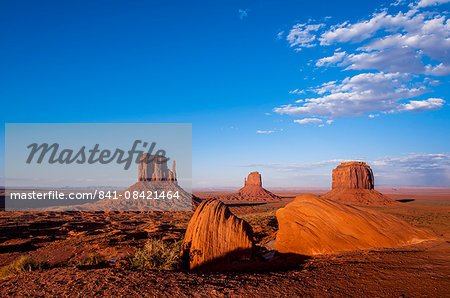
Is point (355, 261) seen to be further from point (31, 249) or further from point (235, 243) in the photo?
point (31, 249)

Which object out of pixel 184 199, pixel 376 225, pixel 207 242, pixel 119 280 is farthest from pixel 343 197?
pixel 119 280

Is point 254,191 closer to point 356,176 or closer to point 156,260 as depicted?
point 356,176

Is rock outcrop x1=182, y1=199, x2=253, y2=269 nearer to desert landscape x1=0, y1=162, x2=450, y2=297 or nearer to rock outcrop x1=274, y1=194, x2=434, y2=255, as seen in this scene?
desert landscape x1=0, y1=162, x2=450, y2=297

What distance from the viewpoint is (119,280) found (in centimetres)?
598

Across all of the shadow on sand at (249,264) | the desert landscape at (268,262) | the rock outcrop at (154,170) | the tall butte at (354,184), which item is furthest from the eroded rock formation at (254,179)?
the shadow on sand at (249,264)

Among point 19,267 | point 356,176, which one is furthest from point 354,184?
point 19,267

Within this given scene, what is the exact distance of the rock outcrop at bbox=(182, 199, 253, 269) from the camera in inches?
360

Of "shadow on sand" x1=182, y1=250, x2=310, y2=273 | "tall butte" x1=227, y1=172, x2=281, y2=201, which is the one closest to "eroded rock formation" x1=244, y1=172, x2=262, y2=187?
"tall butte" x1=227, y1=172, x2=281, y2=201

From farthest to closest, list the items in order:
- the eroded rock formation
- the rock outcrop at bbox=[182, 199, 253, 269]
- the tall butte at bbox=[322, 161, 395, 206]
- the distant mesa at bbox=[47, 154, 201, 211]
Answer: the eroded rock formation < the tall butte at bbox=[322, 161, 395, 206] < the distant mesa at bbox=[47, 154, 201, 211] < the rock outcrop at bbox=[182, 199, 253, 269]

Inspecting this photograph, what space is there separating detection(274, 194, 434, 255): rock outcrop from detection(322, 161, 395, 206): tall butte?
5738cm

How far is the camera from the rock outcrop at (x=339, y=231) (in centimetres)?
920

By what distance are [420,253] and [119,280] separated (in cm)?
959

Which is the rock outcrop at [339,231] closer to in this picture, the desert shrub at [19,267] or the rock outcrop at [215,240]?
the rock outcrop at [215,240]

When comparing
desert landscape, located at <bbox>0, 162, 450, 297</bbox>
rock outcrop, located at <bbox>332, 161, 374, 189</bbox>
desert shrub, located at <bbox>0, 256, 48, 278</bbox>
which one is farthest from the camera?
rock outcrop, located at <bbox>332, 161, 374, 189</bbox>
